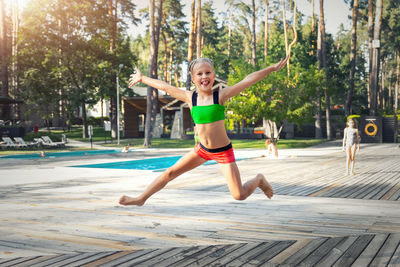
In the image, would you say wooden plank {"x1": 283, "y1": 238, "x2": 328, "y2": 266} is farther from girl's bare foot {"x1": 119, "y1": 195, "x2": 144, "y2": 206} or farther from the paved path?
girl's bare foot {"x1": 119, "y1": 195, "x2": 144, "y2": 206}

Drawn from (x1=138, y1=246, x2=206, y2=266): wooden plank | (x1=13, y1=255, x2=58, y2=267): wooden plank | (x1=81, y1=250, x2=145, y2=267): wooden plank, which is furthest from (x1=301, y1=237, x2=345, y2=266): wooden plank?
(x1=13, y1=255, x2=58, y2=267): wooden plank

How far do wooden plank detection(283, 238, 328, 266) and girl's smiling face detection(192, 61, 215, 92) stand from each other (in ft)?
6.92

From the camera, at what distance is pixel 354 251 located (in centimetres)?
446

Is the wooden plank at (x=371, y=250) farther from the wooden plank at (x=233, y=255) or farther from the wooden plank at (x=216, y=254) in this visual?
the wooden plank at (x=216, y=254)

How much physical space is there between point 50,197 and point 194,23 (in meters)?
31.8

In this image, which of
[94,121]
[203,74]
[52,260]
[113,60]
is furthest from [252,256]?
[94,121]

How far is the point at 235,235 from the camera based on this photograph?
5238 millimetres

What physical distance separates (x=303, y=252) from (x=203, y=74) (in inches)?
94.1

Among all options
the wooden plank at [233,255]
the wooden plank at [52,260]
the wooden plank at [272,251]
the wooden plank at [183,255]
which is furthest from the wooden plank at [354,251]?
the wooden plank at [52,260]

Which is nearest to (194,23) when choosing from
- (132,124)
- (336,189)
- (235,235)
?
(132,124)

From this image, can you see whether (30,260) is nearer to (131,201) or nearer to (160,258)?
(131,201)

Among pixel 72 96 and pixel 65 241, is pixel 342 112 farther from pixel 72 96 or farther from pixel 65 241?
pixel 65 241

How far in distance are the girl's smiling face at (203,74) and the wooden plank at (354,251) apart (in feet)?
7.85

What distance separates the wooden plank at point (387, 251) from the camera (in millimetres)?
4094
